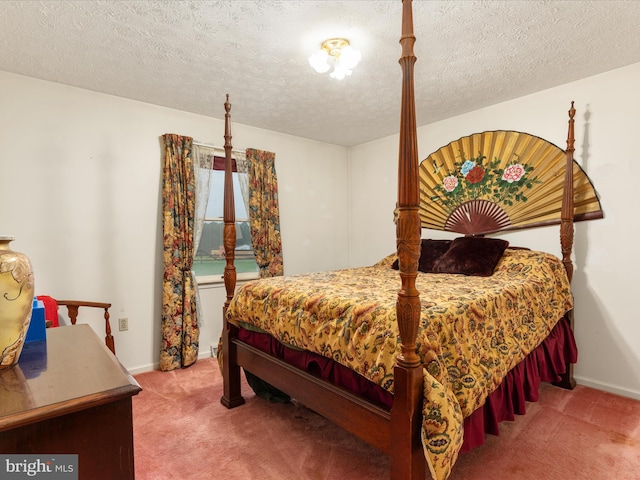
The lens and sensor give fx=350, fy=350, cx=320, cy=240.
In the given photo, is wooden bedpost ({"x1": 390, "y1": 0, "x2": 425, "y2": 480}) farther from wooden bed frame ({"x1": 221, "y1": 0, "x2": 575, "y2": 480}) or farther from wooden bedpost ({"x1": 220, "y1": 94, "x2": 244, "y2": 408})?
wooden bedpost ({"x1": 220, "y1": 94, "x2": 244, "y2": 408})

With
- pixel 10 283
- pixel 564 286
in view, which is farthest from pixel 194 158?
pixel 564 286

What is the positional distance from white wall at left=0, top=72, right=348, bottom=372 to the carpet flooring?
92 centimetres

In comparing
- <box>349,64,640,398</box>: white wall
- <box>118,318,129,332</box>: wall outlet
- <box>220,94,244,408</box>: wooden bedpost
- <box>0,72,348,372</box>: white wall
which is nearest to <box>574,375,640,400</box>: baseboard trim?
<box>349,64,640,398</box>: white wall

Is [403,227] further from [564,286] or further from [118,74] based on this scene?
[118,74]

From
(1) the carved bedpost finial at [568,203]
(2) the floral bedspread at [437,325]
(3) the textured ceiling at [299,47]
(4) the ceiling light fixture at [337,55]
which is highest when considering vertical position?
(3) the textured ceiling at [299,47]

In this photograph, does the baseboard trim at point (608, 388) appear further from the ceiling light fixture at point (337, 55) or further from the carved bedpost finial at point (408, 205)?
the ceiling light fixture at point (337, 55)

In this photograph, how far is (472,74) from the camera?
102 inches

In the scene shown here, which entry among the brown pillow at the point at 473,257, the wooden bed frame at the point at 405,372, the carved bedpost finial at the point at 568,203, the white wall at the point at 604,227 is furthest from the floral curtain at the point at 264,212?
the carved bedpost finial at the point at 568,203

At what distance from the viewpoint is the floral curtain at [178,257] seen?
10.1 feet

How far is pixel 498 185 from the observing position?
125 inches

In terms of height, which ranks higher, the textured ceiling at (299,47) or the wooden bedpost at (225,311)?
the textured ceiling at (299,47)

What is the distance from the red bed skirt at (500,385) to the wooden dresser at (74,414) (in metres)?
1.04

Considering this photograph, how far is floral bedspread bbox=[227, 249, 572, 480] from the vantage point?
52.0 inches

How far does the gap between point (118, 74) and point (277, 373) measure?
235 cm
